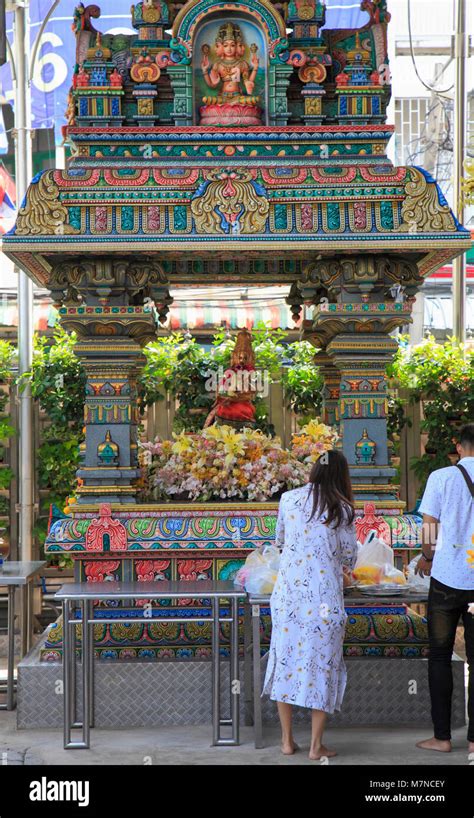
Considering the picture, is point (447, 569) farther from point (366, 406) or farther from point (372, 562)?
point (366, 406)

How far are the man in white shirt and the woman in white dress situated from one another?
0.46 m

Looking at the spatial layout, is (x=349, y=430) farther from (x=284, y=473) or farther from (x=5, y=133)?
(x=5, y=133)

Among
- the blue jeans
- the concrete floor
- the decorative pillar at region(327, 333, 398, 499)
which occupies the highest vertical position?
the decorative pillar at region(327, 333, 398, 499)

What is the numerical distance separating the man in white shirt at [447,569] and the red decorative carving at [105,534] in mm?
1776

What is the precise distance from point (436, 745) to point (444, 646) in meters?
0.51

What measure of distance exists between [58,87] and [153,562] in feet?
27.1

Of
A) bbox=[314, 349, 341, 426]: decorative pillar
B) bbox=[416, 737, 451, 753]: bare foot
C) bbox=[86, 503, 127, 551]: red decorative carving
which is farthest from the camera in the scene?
bbox=[314, 349, 341, 426]: decorative pillar

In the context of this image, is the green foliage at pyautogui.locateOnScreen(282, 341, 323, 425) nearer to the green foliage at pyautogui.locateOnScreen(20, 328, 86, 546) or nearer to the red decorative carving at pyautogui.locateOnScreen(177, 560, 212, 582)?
the green foliage at pyautogui.locateOnScreen(20, 328, 86, 546)

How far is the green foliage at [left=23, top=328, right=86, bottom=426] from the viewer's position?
8.90 meters

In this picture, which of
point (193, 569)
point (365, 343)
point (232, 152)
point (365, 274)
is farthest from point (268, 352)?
point (193, 569)

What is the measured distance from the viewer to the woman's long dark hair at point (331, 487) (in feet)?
16.1

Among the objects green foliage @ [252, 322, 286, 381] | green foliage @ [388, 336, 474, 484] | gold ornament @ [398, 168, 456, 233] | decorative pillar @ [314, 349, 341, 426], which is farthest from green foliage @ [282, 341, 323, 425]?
gold ornament @ [398, 168, 456, 233]

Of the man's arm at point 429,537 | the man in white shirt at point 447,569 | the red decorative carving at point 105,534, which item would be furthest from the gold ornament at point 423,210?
the red decorative carving at point 105,534

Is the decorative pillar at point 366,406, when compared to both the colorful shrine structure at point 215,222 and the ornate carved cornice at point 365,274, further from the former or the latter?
the ornate carved cornice at point 365,274
